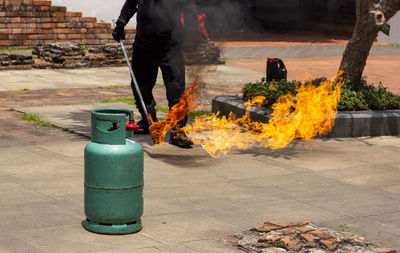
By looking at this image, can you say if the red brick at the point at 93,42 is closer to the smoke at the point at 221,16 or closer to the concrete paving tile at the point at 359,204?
the smoke at the point at 221,16

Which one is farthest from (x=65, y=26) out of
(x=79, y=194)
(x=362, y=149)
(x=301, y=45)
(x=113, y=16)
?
(x=79, y=194)

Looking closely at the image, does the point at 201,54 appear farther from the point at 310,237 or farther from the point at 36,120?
the point at 310,237

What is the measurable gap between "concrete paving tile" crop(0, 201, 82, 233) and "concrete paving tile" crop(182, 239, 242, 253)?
1.02 metres

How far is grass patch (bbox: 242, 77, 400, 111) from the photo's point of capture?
31.7 ft

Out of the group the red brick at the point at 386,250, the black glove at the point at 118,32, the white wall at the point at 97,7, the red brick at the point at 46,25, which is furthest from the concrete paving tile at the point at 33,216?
the white wall at the point at 97,7

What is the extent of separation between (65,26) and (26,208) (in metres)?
13.1

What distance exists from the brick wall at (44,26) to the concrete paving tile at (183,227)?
42.9ft

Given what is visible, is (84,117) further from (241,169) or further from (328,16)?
(328,16)

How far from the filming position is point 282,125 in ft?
29.7

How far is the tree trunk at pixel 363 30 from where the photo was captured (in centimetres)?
998

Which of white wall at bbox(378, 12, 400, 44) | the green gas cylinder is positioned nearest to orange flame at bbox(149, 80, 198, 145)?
the green gas cylinder

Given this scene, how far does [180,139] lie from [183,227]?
2886 mm

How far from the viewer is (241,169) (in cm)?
748

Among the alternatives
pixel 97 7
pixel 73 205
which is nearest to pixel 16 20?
pixel 97 7
